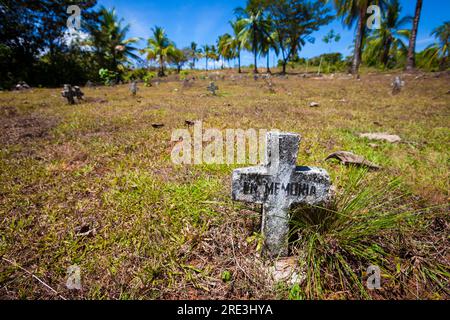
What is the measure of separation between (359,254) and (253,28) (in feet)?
110

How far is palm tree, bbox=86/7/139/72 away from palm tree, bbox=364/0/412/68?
3127 centimetres

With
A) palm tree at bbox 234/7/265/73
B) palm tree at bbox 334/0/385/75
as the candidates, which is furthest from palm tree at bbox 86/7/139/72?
palm tree at bbox 334/0/385/75

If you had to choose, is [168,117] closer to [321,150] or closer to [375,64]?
[321,150]

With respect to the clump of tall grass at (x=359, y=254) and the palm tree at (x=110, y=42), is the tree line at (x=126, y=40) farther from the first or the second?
the clump of tall grass at (x=359, y=254)

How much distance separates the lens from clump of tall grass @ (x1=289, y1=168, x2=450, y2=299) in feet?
4.65

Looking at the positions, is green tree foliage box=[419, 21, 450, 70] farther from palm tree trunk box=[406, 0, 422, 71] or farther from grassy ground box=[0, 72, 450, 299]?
grassy ground box=[0, 72, 450, 299]

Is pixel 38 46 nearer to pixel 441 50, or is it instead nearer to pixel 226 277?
pixel 226 277

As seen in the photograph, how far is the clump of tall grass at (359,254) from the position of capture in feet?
4.65

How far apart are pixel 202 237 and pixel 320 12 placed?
32.4 metres

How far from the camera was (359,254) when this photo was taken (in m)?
1.49

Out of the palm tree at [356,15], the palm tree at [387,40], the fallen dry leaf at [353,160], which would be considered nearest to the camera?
the fallen dry leaf at [353,160]

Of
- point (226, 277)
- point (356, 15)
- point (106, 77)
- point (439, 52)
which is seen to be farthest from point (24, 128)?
point (439, 52)

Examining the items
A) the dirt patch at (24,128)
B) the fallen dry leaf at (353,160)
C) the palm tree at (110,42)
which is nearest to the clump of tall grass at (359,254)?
the fallen dry leaf at (353,160)

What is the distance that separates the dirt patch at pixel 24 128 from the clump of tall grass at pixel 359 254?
18.5ft
